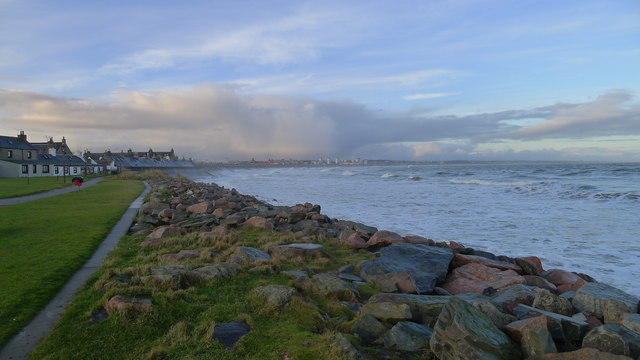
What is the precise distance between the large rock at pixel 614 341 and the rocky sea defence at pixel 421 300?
1cm

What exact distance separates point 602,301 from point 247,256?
24.2 ft

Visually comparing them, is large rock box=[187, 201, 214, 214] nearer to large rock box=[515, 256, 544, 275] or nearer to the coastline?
the coastline

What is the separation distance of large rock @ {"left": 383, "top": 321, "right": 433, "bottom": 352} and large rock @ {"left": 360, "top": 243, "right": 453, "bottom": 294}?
214 cm

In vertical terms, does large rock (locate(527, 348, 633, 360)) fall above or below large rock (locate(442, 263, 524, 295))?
above

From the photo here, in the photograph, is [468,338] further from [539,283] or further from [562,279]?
[562,279]

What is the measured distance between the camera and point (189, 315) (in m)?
6.32

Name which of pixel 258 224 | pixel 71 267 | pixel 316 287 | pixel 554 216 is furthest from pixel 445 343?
pixel 554 216

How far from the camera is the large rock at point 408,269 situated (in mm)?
7828

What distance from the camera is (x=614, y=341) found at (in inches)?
179

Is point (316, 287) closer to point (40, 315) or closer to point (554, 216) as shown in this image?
point (40, 315)

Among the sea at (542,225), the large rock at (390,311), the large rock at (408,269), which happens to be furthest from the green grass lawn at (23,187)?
the large rock at (390,311)

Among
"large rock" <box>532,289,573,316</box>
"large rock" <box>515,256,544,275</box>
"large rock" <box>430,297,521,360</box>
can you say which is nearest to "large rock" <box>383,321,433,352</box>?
"large rock" <box>430,297,521,360</box>

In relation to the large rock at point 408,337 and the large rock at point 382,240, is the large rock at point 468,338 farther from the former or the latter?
the large rock at point 382,240

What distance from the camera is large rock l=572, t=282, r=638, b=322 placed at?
5926mm
